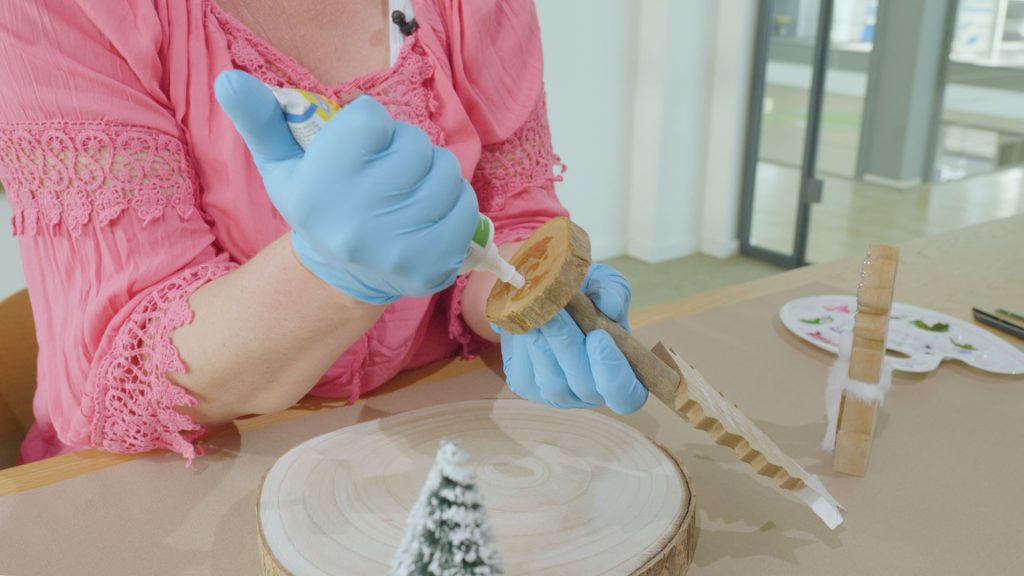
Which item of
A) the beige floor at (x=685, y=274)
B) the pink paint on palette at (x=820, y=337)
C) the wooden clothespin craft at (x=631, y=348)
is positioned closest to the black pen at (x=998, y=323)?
the pink paint on palette at (x=820, y=337)

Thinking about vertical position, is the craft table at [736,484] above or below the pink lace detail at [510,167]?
below

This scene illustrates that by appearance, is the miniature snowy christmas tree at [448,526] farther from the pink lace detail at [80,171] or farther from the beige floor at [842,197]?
the beige floor at [842,197]

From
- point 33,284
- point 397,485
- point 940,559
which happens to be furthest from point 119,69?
point 940,559

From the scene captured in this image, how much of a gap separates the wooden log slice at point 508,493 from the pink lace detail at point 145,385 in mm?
144

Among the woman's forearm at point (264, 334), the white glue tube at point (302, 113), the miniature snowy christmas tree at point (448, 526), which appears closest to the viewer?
the miniature snowy christmas tree at point (448, 526)

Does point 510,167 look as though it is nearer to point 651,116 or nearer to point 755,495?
point 755,495

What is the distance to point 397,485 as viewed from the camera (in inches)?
25.2

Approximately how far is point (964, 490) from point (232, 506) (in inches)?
25.3

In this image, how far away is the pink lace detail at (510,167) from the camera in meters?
1.01

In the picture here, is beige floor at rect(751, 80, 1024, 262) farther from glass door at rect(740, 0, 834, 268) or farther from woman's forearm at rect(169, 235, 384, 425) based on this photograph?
woman's forearm at rect(169, 235, 384, 425)

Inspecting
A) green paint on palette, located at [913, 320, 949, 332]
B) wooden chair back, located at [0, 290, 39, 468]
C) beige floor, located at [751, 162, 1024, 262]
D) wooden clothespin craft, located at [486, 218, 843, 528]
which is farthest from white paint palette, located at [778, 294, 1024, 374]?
beige floor, located at [751, 162, 1024, 262]

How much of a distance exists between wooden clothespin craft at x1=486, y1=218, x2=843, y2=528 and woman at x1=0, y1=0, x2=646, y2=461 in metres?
0.02

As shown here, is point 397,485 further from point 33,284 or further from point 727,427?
point 33,284

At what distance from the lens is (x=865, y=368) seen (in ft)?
2.44
